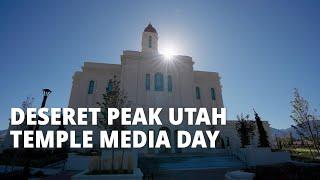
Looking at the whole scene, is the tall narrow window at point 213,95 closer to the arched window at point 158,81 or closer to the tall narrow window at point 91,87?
the arched window at point 158,81

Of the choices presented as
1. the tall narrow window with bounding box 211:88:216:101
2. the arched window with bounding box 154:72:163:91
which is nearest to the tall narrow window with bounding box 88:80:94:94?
the arched window with bounding box 154:72:163:91

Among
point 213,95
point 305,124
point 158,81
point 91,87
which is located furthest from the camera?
point 213,95

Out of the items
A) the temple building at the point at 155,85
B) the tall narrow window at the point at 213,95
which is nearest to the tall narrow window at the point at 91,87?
the temple building at the point at 155,85

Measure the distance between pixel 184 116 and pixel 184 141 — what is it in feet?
12.0

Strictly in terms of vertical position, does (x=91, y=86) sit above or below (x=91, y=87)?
above

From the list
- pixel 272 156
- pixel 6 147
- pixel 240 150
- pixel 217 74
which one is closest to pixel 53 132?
pixel 6 147

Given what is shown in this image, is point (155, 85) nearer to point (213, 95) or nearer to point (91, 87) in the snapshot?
point (91, 87)

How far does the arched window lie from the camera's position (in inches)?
1137

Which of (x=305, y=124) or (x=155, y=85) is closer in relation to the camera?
(x=305, y=124)

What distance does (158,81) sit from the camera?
29422 millimetres

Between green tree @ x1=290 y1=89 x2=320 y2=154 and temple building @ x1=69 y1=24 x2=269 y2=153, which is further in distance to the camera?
temple building @ x1=69 y1=24 x2=269 y2=153

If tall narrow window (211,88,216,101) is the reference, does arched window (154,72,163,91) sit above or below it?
above

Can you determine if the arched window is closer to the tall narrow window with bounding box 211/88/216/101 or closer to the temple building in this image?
the temple building

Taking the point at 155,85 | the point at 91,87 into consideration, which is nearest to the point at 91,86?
the point at 91,87
